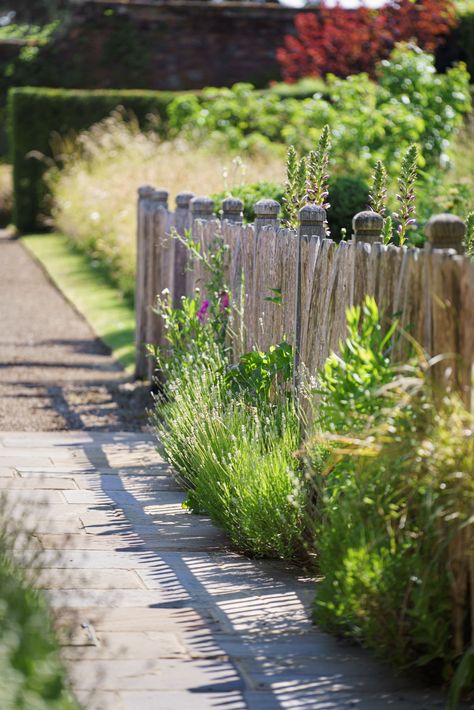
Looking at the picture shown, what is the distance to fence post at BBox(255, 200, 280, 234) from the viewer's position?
243 inches

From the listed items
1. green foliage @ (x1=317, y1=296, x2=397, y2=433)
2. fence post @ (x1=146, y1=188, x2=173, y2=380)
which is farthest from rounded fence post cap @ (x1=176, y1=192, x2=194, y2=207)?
green foliage @ (x1=317, y1=296, x2=397, y2=433)

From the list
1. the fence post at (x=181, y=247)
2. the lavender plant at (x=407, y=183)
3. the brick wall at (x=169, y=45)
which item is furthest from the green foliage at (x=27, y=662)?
the brick wall at (x=169, y=45)

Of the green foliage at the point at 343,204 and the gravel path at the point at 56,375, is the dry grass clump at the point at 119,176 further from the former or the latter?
the green foliage at the point at 343,204

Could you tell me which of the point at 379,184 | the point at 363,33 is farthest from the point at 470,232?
the point at 363,33

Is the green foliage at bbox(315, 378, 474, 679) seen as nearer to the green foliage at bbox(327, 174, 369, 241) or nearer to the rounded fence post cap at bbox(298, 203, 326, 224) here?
the rounded fence post cap at bbox(298, 203, 326, 224)

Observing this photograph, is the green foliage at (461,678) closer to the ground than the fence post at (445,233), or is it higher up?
closer to the ground

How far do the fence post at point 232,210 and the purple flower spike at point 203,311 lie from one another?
525mm

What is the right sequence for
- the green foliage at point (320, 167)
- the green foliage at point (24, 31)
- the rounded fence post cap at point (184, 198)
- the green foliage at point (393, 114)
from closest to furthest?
1. the green foliage at point (320, 167)
2. the rounded fence post cap at point (184, 198)
3. the green foliage at point (393, 114)
4. the green foliage at point (24, 31)

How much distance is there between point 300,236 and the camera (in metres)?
5.23

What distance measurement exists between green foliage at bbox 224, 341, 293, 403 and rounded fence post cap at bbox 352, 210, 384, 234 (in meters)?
0.99

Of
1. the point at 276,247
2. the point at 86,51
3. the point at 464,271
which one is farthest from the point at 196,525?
the point at 86,51

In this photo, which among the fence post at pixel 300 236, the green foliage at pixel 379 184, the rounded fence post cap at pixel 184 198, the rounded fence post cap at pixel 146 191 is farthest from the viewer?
the rounded fence post cap at pixel 146 191

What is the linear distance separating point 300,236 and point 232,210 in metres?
1.85

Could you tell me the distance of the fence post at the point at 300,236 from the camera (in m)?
5.23
